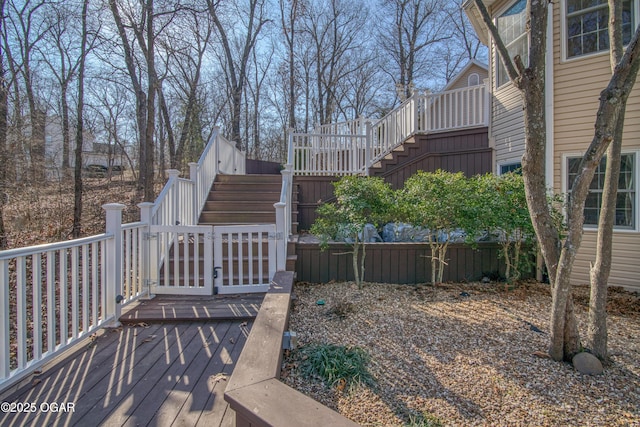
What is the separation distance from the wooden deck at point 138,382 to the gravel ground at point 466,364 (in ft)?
1.63

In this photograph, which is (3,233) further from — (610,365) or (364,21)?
(364,21)

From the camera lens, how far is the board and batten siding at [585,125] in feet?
14.8

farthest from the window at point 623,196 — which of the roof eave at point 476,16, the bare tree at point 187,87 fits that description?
the bare tree at point 187,87

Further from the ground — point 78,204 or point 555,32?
point 555,32

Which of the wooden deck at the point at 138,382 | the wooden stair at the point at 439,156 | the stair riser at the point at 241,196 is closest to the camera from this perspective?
the wooden deck at the point at 138,382

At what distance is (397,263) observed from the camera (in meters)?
4.60

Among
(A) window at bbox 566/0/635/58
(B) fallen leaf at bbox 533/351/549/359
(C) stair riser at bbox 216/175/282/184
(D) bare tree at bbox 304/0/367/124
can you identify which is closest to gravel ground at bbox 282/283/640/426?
(B) fallen leaf at bbox 533/351/549/359

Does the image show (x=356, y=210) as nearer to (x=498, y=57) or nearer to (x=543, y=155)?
(x=543, y=155)

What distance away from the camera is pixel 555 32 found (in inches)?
199

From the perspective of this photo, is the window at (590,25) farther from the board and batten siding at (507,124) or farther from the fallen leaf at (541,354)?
the fallen leaf at (541,354)

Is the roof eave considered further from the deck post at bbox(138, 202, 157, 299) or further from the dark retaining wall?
the deck post at bbox(138, 202, 157, 299)

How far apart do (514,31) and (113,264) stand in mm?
7261

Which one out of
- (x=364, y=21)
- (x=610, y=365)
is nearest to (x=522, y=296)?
(x=610, y=365)

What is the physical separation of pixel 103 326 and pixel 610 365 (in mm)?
3934
